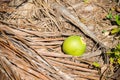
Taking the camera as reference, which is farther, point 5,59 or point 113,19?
point 113,19

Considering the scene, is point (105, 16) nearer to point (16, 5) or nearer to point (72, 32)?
point (72, 32)

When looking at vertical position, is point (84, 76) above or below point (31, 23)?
below

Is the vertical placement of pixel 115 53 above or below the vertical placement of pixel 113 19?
below

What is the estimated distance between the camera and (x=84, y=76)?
2.75 meters

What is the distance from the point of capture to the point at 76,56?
2.82 metres

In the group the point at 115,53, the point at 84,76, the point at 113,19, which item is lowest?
the point at 84,76

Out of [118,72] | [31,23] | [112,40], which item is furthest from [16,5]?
[118,72]

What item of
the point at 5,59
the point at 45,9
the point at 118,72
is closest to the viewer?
the point at 118,72

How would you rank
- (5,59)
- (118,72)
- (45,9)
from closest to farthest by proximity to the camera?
1. (118,72)
2. (5,59)
3. (45,9)

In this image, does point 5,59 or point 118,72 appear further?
point 5,59

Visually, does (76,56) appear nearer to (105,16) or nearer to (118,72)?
(118,72)

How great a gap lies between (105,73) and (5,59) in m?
0.99

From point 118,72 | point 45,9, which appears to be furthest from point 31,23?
point 118,72

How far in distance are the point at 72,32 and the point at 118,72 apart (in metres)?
0.65
